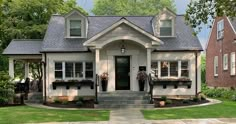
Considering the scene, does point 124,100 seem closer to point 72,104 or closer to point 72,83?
point 72,104

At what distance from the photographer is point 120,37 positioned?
20.2 meters

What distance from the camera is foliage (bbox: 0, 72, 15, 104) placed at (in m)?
21.1

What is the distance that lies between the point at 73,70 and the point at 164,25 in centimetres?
638

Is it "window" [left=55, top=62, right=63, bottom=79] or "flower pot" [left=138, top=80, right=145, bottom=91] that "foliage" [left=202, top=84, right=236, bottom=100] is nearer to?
"flower pot" [left=138, top=80, right=145, bottom=91]

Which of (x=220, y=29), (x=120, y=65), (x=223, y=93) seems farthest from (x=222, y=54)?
(x=120, y=65)

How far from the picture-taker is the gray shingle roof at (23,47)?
75.0ft

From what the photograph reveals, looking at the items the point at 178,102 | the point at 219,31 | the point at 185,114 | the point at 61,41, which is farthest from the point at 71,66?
the point at 219,31

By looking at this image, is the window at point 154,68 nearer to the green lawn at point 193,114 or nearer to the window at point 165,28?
the window at point 165,28

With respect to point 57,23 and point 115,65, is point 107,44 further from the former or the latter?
point 57,23

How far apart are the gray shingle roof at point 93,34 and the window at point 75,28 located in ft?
1.37

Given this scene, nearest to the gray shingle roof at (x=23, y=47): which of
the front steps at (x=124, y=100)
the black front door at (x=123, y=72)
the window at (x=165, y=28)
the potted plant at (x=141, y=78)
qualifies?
the black front door at (x=123, y=72)

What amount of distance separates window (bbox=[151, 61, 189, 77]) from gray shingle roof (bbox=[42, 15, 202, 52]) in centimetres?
96

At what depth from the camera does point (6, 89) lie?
21266 mm

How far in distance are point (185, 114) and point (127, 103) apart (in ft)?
14.5
